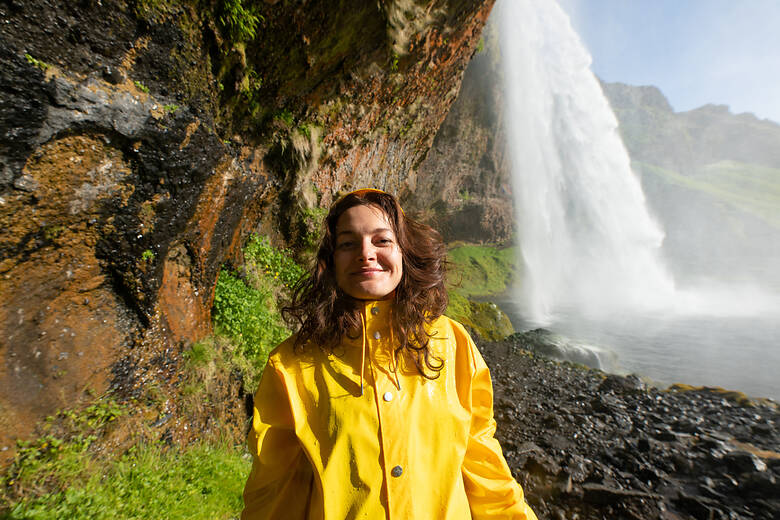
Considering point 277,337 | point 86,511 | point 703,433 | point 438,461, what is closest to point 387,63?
point 277,337

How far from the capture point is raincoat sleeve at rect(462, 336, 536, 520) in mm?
1395

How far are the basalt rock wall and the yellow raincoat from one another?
6.50 ft

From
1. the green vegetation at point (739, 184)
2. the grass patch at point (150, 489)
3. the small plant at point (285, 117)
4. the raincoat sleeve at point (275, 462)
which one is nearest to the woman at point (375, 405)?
the raincoat sleeve at point (275, 462)

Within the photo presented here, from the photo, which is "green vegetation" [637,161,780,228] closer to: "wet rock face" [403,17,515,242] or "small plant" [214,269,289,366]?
"wet rock face" [403,17,515,242]

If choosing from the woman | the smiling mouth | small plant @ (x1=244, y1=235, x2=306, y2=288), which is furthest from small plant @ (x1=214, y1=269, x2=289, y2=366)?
the smiling mouth

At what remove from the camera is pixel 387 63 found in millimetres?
5953

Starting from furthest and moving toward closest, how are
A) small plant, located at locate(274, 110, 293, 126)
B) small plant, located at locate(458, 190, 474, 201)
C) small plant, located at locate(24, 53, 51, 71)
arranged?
small plant, located at locate(458, 190, 474, 201) → small plant, located at locate(274, 110, 293, 126) → small plant, located at locate(24, 53, 51, 71)

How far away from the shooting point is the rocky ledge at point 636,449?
3.69m

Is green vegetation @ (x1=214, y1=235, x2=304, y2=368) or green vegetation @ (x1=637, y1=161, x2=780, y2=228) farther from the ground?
green vegetation @ (x1=637, y1=161, x2=780, y2=228)

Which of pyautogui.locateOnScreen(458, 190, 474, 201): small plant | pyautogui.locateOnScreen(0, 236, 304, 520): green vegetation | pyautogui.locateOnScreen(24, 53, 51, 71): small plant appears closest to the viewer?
pyautogui.locateOnScreen(24, 53, 51, 71): small plant

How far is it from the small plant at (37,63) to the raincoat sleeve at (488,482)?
3.04 m

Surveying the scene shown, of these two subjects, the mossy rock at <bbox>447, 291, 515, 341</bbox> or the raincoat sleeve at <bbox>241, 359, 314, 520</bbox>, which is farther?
the mossy rock at <bbox>447, 291, 515, 341</bbox>

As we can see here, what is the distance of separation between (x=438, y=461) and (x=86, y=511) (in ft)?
7.97

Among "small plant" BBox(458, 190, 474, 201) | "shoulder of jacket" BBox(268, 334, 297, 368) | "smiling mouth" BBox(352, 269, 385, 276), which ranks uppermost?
"small plant" BBox(458, 190, 474, 201)
